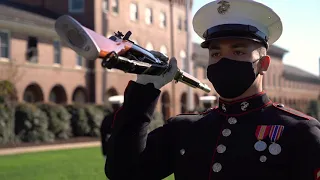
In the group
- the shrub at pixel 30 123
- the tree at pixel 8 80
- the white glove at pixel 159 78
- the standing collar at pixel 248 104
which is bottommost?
the shrub at pixel 30 123

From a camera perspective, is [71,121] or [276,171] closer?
[276,171]

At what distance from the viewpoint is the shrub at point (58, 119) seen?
27156 millimetres

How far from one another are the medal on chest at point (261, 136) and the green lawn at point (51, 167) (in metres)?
8.91

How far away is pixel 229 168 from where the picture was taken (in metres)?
2.71

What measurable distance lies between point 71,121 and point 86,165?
1454cm

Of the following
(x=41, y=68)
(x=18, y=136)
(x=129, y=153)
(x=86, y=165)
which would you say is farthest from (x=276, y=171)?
(x=41, y=68)

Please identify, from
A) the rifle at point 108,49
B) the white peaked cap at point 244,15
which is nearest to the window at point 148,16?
the white peaked cap at point 244,15

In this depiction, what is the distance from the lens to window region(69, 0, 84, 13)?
38.6m

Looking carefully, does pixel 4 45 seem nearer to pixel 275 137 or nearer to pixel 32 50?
pixel 32 50

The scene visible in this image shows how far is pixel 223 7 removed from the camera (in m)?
2.99

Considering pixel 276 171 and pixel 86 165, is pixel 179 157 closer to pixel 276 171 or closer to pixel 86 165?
pixel 276 171

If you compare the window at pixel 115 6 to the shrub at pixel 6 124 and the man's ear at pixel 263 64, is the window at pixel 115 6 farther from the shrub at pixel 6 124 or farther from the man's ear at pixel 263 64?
the man's ear at pixel 263 64

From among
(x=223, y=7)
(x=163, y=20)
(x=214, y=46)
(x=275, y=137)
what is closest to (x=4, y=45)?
(x=163, y=20)

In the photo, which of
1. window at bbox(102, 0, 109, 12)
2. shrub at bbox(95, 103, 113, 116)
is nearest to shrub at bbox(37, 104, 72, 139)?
shrub at bbox(95, 103, 113, 116)
